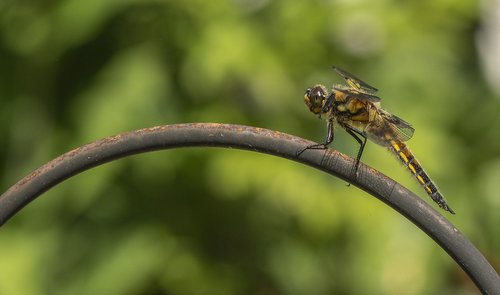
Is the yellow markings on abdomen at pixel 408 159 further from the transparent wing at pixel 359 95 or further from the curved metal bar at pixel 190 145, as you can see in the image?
the curved metal bar at pixel 190 145

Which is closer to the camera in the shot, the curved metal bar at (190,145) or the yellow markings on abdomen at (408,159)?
the curved metal bar at (190,145)

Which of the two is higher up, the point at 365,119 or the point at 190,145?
the point at 365,119

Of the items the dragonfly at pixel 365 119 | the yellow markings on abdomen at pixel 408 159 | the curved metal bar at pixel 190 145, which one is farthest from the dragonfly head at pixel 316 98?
the curved metal bar at pixel 190 145

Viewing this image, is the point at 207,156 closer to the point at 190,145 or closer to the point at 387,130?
the point at 387,130

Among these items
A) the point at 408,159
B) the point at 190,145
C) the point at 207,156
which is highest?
the point at 207,156

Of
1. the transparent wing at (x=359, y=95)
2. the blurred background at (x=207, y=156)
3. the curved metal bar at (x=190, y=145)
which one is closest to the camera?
the curved metal bar at (x=190, y=145)

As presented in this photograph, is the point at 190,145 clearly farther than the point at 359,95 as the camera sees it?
No

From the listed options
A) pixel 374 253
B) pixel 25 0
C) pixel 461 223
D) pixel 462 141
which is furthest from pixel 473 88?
pixel 25 0

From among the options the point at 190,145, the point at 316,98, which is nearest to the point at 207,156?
the point at 316,98

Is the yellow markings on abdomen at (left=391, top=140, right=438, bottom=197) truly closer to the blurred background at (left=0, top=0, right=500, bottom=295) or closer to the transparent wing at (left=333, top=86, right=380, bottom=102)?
the transparent wing at (left=333, top=86, right=380, bottom=102)
